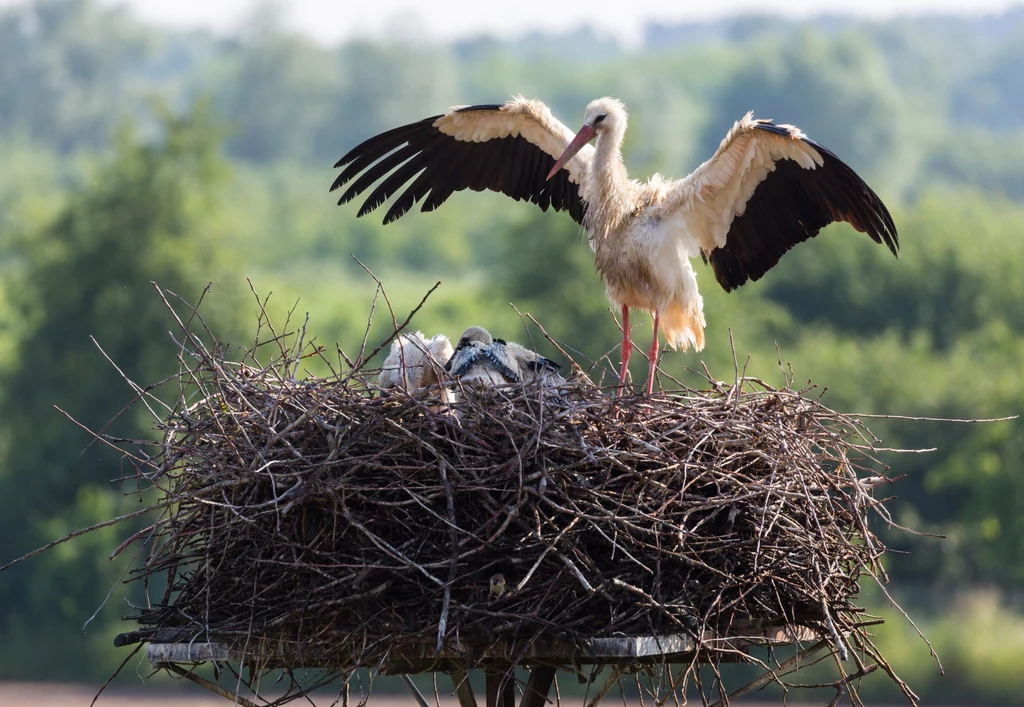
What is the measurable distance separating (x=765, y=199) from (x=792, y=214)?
0.56 ft

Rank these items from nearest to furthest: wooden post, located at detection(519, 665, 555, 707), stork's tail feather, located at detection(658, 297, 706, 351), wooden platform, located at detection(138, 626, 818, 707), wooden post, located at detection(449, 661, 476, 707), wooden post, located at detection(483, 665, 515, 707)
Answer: wooden platform, located at detection(138, 626, 818, 707)
wooden post, located at detection(483, 665, 515, 707)
wooden post, located at detection(449, 661, 476, 707)
wooden post, located at detection(519, 665, 555, 707)
stork's tail feather, located at detection(658, 297, 706, 351)

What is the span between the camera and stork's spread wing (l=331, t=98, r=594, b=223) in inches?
332

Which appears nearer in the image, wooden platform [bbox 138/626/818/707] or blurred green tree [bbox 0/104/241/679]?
wooden platform [bbox 138/626/818/707]

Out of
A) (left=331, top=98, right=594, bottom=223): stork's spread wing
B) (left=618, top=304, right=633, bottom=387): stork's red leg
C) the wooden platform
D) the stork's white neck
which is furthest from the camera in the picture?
(left=331, top=98, right=594, bottom=223): stork's spread wing

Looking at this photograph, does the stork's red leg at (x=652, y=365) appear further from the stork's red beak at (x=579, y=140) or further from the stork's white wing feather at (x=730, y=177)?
the stork's red beak at (x=579, y=140)

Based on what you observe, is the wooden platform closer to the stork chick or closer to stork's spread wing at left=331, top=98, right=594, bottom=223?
the stork chick

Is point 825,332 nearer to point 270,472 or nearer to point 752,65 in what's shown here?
point 270,472

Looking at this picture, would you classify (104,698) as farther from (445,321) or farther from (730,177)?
(730,177)

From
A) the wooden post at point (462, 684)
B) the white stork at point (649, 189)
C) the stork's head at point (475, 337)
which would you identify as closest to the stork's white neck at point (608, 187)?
the white stork at point (649, 189)

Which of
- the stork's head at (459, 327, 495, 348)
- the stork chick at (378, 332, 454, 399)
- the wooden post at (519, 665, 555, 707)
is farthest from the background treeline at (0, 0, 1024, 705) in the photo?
the wooden post at (519, 665, 555, 707)

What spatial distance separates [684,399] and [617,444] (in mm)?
682

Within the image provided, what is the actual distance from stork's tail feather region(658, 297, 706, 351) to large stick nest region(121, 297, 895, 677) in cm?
194

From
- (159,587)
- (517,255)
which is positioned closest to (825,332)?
(517,255)

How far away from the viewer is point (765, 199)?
7918mm
